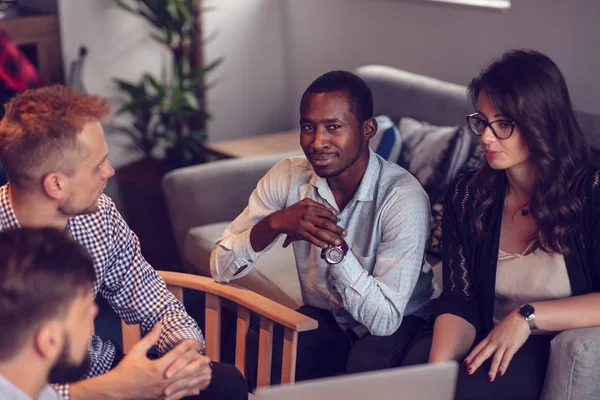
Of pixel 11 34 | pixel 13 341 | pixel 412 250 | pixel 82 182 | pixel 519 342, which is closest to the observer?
pixel 13 341

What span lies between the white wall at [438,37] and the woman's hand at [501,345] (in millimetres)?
1385

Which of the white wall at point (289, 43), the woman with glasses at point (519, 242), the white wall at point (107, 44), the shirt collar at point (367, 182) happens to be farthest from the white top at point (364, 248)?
the white wall at point (107, 44)

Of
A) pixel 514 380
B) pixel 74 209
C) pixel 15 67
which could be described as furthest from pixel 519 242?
pixel 15 67

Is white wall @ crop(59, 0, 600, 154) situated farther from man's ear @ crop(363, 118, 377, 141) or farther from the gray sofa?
man's ear @ crop(363, 118, 377, 141)


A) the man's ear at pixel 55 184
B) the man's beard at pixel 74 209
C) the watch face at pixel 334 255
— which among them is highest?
the man's ear at pixel 55 184

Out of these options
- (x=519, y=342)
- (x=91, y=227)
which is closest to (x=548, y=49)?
(x=519, y=342)

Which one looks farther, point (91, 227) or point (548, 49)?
point (548, 49)

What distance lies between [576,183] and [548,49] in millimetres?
1345

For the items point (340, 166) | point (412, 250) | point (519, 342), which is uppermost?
point (340, 166)

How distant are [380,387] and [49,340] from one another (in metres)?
0.51

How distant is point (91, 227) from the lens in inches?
75.9

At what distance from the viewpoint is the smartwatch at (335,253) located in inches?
77.9

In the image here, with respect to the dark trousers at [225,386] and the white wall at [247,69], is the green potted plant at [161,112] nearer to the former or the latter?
the white wall at [247,69]

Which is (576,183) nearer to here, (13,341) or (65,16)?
(13,341)
